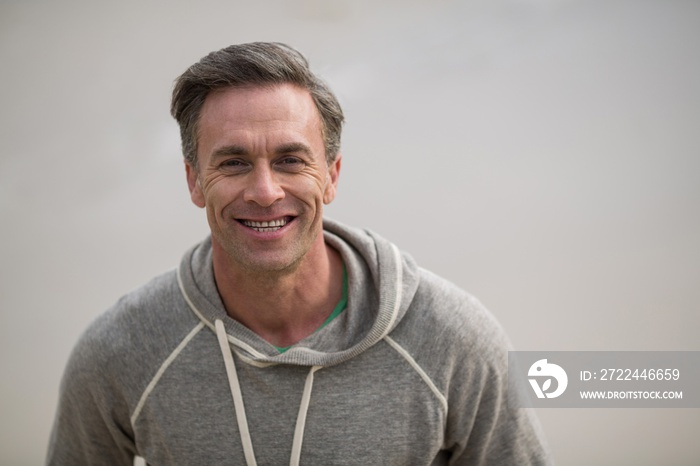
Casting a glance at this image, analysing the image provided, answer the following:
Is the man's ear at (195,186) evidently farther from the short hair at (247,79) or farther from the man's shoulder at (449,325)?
the man's shoulder at (449,325)

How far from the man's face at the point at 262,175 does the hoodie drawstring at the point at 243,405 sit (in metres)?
0.18

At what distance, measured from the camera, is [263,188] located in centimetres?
137

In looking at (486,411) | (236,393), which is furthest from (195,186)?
(486,411)

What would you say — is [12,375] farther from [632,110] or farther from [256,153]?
[632,110]

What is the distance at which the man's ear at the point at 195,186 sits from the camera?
1.52 metres

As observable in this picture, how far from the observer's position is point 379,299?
4.93 feet

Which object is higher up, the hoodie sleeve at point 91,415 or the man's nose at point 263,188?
the man's nose at point 263,188

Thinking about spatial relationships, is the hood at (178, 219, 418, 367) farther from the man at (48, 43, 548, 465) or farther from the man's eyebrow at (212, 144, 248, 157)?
the man's eyebrow at (212, 144, 248, 157)

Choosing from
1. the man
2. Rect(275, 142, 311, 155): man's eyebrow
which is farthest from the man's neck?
Result: Rect(275, 142, 311, 155): man's eyebrow

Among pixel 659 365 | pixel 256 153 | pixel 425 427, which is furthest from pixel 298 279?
pixel 659 365

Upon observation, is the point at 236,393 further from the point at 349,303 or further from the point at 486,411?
the point at 486,411

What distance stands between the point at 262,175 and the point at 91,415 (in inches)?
25.8

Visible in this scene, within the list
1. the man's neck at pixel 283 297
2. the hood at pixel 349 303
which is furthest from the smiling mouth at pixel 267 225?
the hood at pixel 349 303

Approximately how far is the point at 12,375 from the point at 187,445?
1160mm
